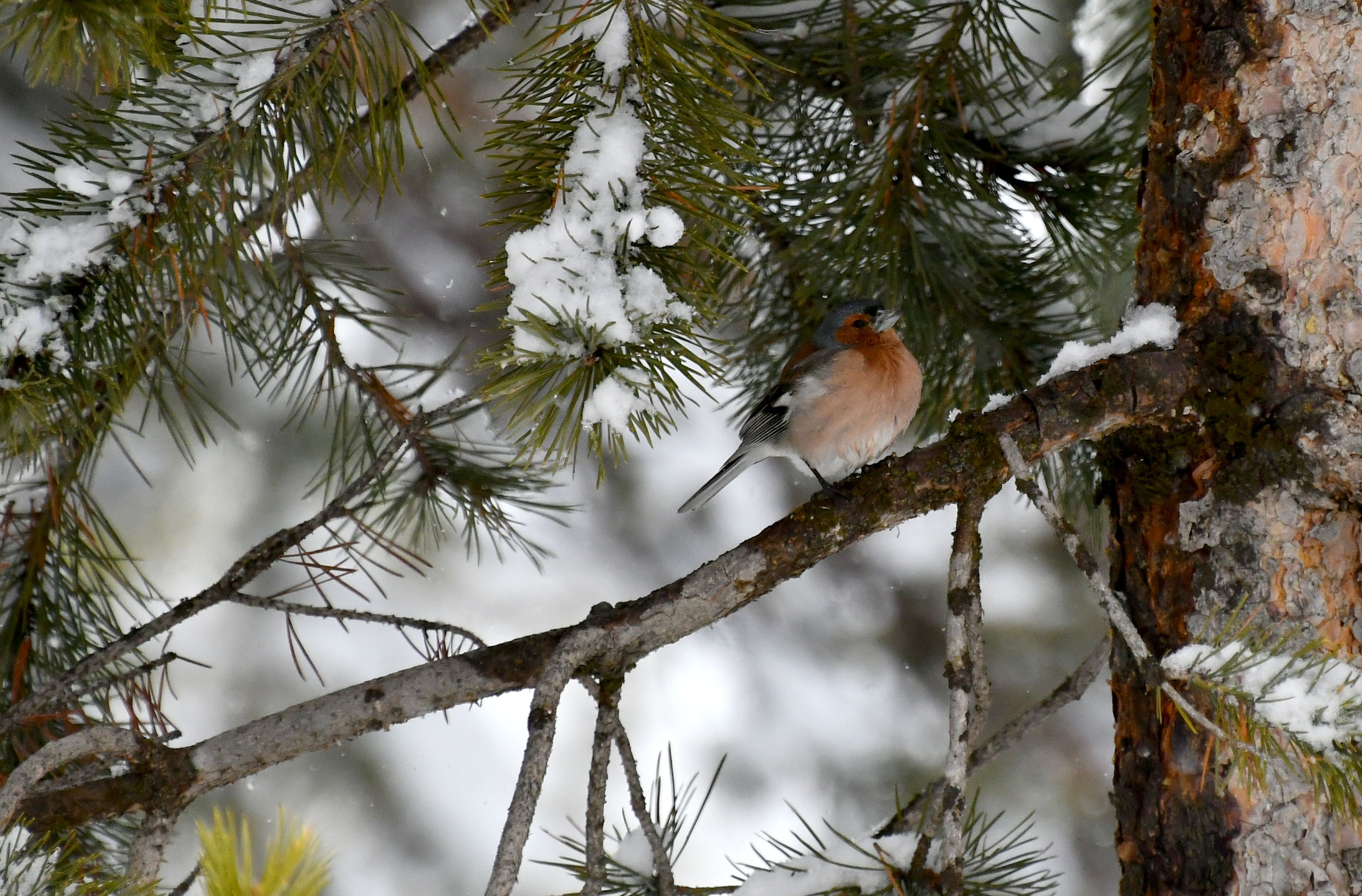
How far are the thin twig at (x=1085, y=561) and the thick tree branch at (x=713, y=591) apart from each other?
80mm

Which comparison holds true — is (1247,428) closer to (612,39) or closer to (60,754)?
(612,39)

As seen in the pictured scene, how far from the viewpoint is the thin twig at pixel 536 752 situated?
115 centimetres

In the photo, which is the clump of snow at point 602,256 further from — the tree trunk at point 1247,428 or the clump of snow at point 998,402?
the tree trunk at point 1247,428

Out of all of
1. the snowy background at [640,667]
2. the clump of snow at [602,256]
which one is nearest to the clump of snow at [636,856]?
the clump of snow at [602,256]

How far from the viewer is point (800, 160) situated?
222 centimetres

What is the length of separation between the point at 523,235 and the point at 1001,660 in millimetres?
3530

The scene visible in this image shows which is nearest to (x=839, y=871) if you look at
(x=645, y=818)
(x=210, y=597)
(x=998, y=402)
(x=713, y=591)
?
(x=645, y=818)

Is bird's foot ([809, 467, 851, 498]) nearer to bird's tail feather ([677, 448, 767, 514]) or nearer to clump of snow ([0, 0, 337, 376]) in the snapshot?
bird's tail feather ([677, 448, 767, 514])

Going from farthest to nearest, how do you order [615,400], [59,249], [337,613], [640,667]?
[640,667] < [337,613] < [59,249] < [615,400]

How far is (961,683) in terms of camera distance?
1351 mm

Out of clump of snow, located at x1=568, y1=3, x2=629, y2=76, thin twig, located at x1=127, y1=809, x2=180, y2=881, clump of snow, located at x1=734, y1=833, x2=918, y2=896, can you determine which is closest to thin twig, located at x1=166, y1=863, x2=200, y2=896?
thin twig, located at x1=127, y1=809, x2=180, y2=881

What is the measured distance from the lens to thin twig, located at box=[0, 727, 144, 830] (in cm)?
121

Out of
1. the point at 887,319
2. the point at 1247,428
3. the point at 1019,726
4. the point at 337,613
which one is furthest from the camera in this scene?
the point at 887,319

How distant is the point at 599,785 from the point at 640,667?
121 inches
